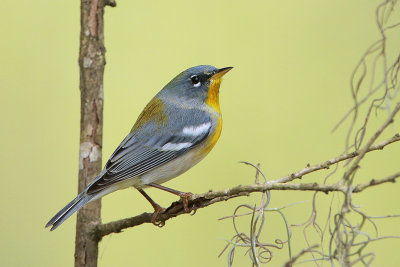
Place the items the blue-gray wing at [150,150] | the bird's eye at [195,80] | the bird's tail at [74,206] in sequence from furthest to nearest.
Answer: the bird's eye at [195,80]
the blue-gray wing at [150,150]
the bird's tail at [74,206]

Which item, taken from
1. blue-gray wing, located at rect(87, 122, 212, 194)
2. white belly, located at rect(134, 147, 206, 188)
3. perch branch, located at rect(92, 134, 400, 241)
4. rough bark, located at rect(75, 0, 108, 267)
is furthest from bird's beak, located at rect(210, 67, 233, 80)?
perch branch, located at rect(92, 134, 400, 241)

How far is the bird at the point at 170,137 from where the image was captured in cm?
284

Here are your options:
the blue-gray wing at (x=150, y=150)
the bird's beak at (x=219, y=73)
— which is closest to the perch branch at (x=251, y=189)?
the blue-gray wing at (x=150, y=150)

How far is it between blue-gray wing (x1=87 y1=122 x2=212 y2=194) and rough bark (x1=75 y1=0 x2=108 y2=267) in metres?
0.14

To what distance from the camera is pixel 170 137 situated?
2.99 meters

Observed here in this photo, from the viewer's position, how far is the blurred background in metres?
4.14

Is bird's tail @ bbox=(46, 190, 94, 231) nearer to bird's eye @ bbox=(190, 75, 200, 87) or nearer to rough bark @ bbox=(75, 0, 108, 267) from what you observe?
rough bark @ bbox=(75, 0, 108, 267)

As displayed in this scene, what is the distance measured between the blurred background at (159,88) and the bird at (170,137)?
1.09 metres

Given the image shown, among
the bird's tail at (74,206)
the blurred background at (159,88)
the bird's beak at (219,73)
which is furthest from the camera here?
the blurred background at (159,88)

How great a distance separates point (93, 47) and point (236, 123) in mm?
2181

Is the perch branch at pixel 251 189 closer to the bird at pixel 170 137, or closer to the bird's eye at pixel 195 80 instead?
the bird at pixel 170 137

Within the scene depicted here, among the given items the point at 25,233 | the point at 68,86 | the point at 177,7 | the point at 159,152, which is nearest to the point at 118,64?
the point at 68,86

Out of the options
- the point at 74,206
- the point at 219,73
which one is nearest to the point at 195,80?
the point at 219,73

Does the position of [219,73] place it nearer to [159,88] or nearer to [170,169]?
[170,169]
